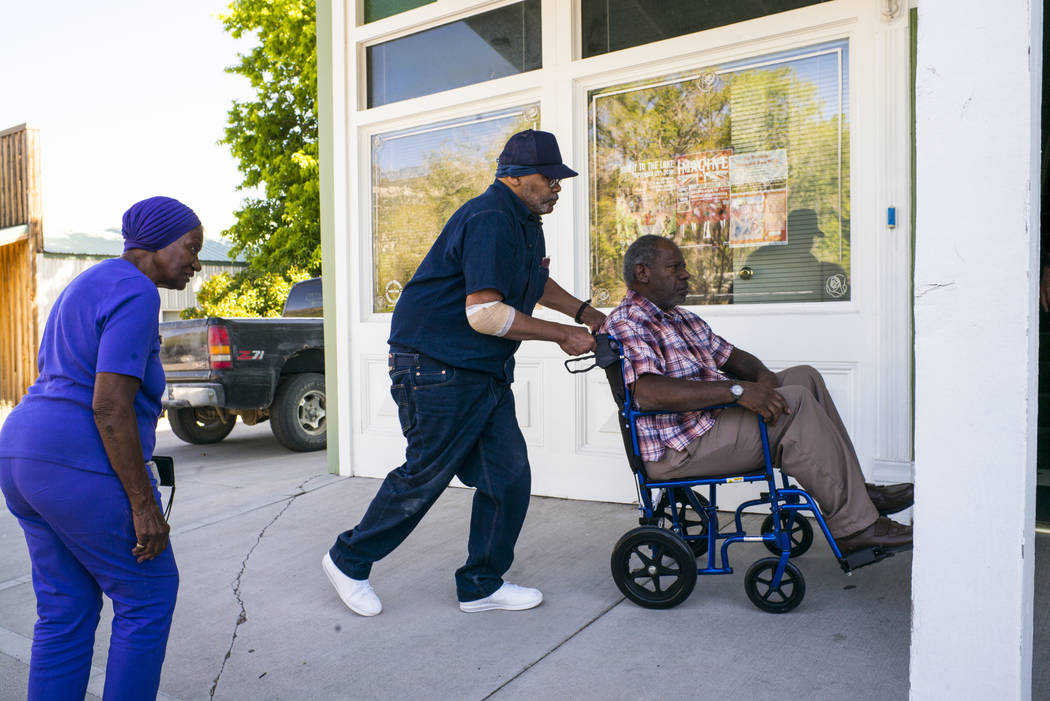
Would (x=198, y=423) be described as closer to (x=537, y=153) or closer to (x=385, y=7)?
(x=385, y=7)

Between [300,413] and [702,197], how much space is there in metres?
4.76

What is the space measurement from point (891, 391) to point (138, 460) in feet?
11.8

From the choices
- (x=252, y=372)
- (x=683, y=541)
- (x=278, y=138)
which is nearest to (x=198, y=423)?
(x=252, y=372)

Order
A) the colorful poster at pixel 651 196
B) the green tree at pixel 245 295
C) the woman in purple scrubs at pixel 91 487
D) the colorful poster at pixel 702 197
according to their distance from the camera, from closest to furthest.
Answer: the woman in purple scrubs at pixel 91 487 < the colorful poster at pixel 702 197 < the colorful poster at pixel 651 196 < the green tree at pixel 245 295

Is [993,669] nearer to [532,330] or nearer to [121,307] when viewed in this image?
[532,330]

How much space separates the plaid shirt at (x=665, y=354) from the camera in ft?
10.9

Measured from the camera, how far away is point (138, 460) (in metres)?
2.16

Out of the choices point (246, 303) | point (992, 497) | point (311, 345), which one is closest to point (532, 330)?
point (992, 497)

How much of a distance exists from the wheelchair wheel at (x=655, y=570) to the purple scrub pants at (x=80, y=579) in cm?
181

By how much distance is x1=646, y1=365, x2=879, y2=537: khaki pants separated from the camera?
3057mm

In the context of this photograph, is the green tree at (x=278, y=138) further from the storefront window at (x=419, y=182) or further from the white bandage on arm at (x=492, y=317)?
the white bandage on arm at (x=492, y=317)

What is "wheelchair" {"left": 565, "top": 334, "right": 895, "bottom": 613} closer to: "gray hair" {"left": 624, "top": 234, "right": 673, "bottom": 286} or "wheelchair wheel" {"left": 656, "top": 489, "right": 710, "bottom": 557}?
"wheelchair wheel" {"left": 656, "top": 489, "right": 710, "bottom": 557}

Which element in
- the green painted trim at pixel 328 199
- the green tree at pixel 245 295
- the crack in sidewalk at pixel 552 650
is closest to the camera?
the crack in sidewalk at pixel 552 650

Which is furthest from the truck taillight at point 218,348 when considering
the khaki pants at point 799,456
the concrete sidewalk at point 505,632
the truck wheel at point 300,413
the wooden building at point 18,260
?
the wooden building at point 18,260
